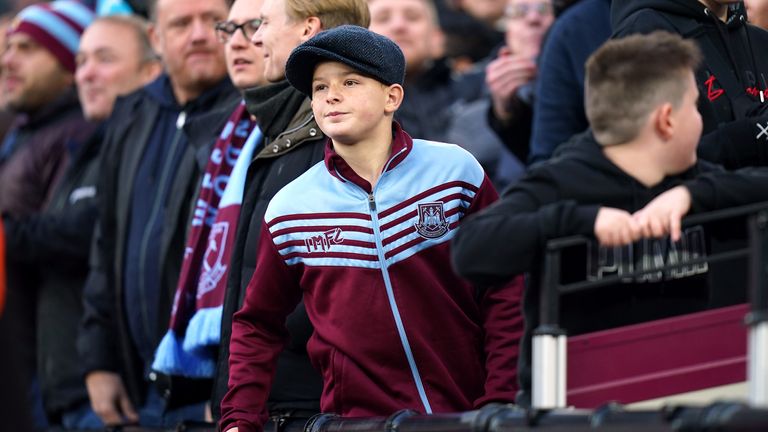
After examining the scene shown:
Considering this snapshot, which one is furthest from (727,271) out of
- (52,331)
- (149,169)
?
(52,331)

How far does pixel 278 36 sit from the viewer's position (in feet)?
22.5

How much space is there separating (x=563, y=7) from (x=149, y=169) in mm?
2265

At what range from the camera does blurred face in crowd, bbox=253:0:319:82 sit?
6.86m

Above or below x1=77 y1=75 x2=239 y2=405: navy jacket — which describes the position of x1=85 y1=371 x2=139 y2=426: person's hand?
below

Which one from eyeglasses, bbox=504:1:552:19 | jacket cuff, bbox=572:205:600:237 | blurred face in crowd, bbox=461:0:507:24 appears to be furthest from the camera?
blurred face in crowd, bbox=461:0:507:24

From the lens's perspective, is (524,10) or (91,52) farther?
(91,52)

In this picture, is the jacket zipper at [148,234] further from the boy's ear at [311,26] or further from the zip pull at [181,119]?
the boy's ear at [311,26]

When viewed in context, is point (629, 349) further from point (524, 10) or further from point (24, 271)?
point (24, 271)

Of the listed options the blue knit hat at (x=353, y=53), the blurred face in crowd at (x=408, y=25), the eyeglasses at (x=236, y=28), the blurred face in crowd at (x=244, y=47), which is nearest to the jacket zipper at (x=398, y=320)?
the blue knit hat at (x=353, y=53)

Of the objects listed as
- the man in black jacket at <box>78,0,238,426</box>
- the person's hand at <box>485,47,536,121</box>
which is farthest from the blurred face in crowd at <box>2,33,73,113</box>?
the person's hand at <box>485,47,536,121</box>

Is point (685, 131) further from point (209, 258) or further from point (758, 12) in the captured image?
point (209, 258)

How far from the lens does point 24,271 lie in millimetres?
10281

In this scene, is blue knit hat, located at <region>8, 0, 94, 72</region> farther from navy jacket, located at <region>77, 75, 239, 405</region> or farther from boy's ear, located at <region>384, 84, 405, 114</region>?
boy's ear, located at <region>384, 84, 405, 114</region>

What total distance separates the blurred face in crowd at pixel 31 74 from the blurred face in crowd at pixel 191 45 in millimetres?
2634
